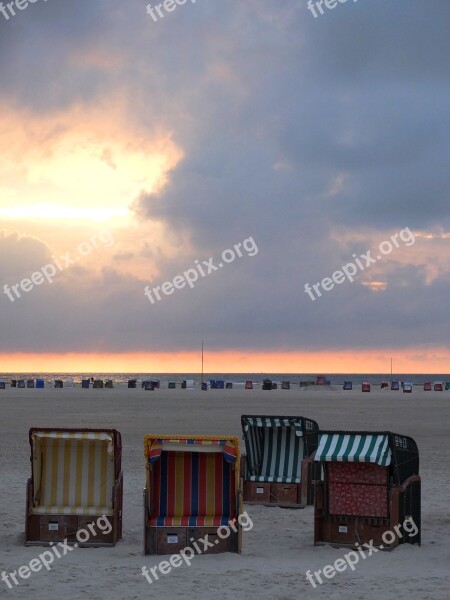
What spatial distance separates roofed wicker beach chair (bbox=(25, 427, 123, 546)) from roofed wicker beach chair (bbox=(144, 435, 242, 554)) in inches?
23.8

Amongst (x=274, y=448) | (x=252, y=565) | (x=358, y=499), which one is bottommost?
(x=252, y=565)

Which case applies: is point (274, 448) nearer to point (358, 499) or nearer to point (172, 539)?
point (358, 499)

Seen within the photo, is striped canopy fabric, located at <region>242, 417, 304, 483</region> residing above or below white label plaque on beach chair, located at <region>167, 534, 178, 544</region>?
above

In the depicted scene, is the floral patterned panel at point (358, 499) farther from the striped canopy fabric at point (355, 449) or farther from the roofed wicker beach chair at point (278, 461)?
the roofed wicker beach chair at point (278, 461)

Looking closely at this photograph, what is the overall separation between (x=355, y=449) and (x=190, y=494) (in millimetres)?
1822

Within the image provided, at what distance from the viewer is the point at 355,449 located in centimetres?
948

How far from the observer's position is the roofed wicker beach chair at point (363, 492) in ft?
31.0

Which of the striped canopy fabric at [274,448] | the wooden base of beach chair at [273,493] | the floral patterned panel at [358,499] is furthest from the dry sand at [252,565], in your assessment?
the striped canopy fabric at [274,448]

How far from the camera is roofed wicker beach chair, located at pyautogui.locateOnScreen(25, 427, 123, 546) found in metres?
9.59

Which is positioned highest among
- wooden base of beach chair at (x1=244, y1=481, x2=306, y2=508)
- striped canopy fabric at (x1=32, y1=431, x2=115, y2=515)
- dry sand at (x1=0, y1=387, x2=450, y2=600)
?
striped canopy fabric at (x1=32, y1=431, x2=115, y2=515)

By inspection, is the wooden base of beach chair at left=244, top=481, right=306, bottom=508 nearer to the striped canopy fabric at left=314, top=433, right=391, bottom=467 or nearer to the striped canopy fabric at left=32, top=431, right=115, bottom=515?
the striped canopy fabric at left=314, top=433, right=391, bottom=467

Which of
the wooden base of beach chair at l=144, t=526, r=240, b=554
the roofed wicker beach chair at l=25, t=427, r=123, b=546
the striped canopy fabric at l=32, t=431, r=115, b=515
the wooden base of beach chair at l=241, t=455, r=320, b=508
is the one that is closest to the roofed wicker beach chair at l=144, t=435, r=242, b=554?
the wooden base of beach chair at l=144, t=526, r=240, b=554

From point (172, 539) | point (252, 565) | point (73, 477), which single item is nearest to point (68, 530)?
point (73, 477)

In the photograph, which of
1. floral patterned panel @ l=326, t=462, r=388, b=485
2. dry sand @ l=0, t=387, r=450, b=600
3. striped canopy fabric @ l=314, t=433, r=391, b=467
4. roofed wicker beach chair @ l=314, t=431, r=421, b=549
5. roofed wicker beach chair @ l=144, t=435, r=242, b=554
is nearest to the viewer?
dry sand @ l=0, t=387, r=450, b=600
